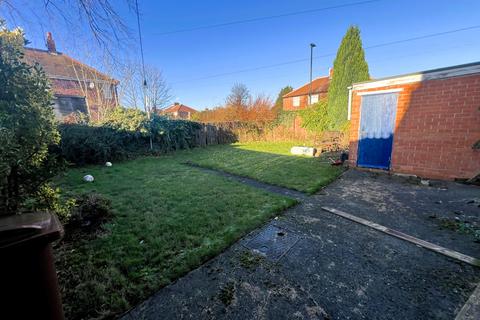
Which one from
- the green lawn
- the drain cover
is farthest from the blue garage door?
the drain cover

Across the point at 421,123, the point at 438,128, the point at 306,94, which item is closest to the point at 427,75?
the point at 421,123

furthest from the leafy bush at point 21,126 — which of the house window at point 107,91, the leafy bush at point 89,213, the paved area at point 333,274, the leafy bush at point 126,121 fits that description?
the house window at point 107,91

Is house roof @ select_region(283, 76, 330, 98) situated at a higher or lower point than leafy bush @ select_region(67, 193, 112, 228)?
higher

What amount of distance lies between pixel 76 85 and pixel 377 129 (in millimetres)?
22654

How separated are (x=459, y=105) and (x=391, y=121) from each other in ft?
4.26

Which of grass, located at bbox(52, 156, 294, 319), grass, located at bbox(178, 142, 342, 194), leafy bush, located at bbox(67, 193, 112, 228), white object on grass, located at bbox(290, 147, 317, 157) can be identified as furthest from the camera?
white object on grass, located at bbox(290, 147, 317, 157)

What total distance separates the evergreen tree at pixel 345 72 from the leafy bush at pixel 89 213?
1331 cm

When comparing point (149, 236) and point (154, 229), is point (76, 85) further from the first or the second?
point (149, 236)

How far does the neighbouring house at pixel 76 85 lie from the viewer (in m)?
13.8

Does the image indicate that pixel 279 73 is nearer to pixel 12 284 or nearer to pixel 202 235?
pixel 202 235

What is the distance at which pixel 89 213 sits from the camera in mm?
3262

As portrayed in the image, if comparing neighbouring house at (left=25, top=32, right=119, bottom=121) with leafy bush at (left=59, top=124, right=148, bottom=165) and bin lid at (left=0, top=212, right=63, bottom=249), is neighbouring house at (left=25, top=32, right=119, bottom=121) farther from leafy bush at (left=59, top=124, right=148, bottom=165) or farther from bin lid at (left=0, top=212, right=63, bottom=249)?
bin lid at (left=0, top=212, right=63, bottom=249)

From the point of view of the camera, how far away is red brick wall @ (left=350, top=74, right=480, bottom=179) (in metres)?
4.62

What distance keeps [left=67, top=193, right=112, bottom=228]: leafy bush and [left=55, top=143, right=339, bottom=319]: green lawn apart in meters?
0.20
